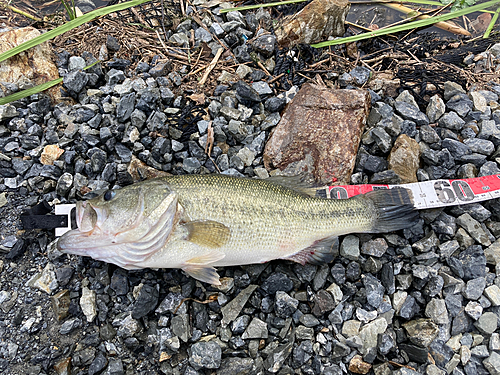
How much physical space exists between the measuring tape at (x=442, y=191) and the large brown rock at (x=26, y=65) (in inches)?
178

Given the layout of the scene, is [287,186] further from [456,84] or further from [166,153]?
[456,84]

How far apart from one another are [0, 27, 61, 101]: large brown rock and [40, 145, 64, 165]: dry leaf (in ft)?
3.25

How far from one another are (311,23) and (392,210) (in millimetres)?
3538

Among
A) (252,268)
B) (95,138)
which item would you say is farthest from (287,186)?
(95,138)

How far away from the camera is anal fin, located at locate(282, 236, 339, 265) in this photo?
12.7 feet

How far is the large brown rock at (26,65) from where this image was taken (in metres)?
4.82

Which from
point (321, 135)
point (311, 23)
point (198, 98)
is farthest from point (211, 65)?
point (321, 135)

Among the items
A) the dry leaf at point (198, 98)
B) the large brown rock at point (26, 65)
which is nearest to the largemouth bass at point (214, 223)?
the dry leaf at point (198, 98)

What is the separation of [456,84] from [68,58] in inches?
249

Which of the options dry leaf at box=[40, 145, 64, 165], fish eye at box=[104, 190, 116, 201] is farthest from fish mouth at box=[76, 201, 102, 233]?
dry leaf at box=[40, 145, 64, 165]

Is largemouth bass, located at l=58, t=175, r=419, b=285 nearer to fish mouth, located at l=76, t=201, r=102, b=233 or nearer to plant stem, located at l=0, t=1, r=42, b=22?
fish mouth, located at l=76, t=201, r=102, b=233

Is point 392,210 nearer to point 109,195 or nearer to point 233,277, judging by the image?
point 233,277

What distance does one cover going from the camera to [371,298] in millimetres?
3758

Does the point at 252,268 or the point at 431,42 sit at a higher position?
the point at 431,42
